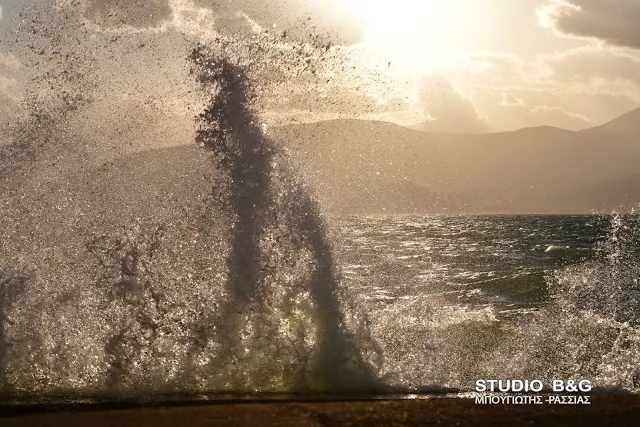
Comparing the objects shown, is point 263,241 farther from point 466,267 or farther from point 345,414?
point 466,267

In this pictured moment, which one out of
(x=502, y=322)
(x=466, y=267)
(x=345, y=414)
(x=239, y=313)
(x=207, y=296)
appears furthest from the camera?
(x=466, y=267)

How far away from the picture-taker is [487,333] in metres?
12.5

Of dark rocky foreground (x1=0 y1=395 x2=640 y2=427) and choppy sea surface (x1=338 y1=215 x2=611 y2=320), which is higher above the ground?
dark rocky foreground (x1=0 y1=395 x2=640 y2=427)

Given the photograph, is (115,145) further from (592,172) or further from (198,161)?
(592,172)

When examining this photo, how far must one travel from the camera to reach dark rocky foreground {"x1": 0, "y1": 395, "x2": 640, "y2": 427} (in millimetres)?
7340

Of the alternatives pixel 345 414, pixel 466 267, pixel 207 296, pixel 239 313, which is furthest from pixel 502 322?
pixel 466 267

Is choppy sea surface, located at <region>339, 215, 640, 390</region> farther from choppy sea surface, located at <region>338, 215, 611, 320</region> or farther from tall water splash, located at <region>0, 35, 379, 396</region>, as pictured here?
tall water splash, located at <region>0, 35, 379, 396</region>

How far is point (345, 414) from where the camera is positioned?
7633 millimetres

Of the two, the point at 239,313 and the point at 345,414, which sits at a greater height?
the point at 239,313

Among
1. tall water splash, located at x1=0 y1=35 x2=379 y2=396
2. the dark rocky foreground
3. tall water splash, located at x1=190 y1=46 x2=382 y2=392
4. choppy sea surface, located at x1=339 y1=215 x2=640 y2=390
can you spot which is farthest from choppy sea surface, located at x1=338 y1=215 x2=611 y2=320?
the dark rocky foreground

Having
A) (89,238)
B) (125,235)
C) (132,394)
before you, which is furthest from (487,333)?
(89,238)

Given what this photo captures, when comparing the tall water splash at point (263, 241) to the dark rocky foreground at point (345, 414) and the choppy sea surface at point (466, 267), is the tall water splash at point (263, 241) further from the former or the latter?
the dark rocky foreground at point (345, 414)

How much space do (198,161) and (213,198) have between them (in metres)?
1.71

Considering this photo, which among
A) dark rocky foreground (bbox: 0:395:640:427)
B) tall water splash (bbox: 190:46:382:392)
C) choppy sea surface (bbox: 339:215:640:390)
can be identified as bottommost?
choppy sea surface (bbox: 339:215:640:390)
